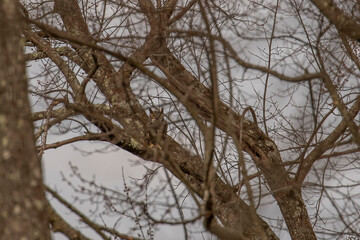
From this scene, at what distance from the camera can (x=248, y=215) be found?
11.8 feet

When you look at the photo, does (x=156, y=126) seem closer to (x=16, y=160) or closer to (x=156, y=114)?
(x=156, y=114)

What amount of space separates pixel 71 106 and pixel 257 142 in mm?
3573

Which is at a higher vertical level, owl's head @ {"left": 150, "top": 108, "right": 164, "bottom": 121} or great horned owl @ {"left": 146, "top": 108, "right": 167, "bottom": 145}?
owl's head @ {"left": 150, "top": 108, "right": 164, "bottom": 121}

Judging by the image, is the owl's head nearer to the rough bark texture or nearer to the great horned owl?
the great horned owl

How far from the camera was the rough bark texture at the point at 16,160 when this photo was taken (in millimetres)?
2559

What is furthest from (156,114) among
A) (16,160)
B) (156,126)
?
(16,160)

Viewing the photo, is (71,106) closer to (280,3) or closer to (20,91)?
(20,91)

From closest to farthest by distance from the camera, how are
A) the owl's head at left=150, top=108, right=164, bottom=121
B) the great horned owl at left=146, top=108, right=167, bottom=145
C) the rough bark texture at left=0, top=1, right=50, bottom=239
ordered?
the rough bark texture at left=0, top=1, right=50, bottom=239
the great horned owl at left=146, top=108, right=167, bottom=145
the owl's head at left=150, top=108, right=164, bottom=121

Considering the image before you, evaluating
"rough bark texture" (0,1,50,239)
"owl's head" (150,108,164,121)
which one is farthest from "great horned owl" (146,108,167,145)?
"rough bark texture" (0,1,50,239)

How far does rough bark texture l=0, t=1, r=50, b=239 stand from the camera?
2559 millimetres

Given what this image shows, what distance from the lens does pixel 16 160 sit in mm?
2602

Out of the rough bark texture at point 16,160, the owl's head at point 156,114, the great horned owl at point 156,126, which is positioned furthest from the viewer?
the owl's head at point 156,114

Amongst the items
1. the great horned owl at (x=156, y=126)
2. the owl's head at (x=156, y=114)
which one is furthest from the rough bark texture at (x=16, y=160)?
the owl's head at (x=156, y=114)

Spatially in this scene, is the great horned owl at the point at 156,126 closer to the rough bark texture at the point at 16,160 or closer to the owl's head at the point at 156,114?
the owl's head at the point at 156,114
